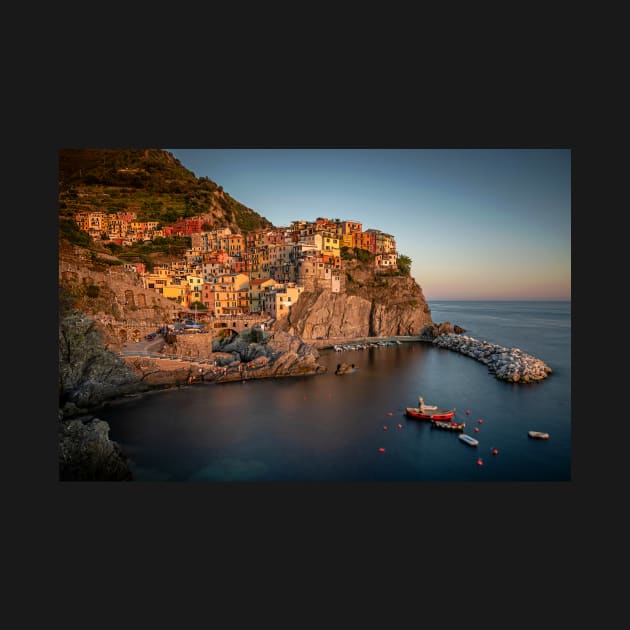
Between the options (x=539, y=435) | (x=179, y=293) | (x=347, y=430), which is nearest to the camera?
(x=539, y=435)

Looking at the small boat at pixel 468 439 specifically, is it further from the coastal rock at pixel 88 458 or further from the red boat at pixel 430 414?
the coastal rock at pixel 88 458

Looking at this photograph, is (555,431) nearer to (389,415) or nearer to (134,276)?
(389,415)

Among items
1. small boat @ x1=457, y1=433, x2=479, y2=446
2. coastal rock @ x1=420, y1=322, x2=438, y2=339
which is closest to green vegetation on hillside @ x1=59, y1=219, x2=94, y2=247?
small boat @ x1=457, y1=433, x2=479, y2=446

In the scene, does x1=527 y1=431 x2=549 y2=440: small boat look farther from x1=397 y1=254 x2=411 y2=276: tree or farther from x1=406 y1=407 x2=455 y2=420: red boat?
x1=397 y1=254 x2=411 y2=276: tree

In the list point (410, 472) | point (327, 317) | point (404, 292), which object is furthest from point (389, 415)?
point (404, 292)

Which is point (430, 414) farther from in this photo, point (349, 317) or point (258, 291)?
point (349, 317)

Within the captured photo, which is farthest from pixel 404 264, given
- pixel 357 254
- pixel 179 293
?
pixel 179 293
